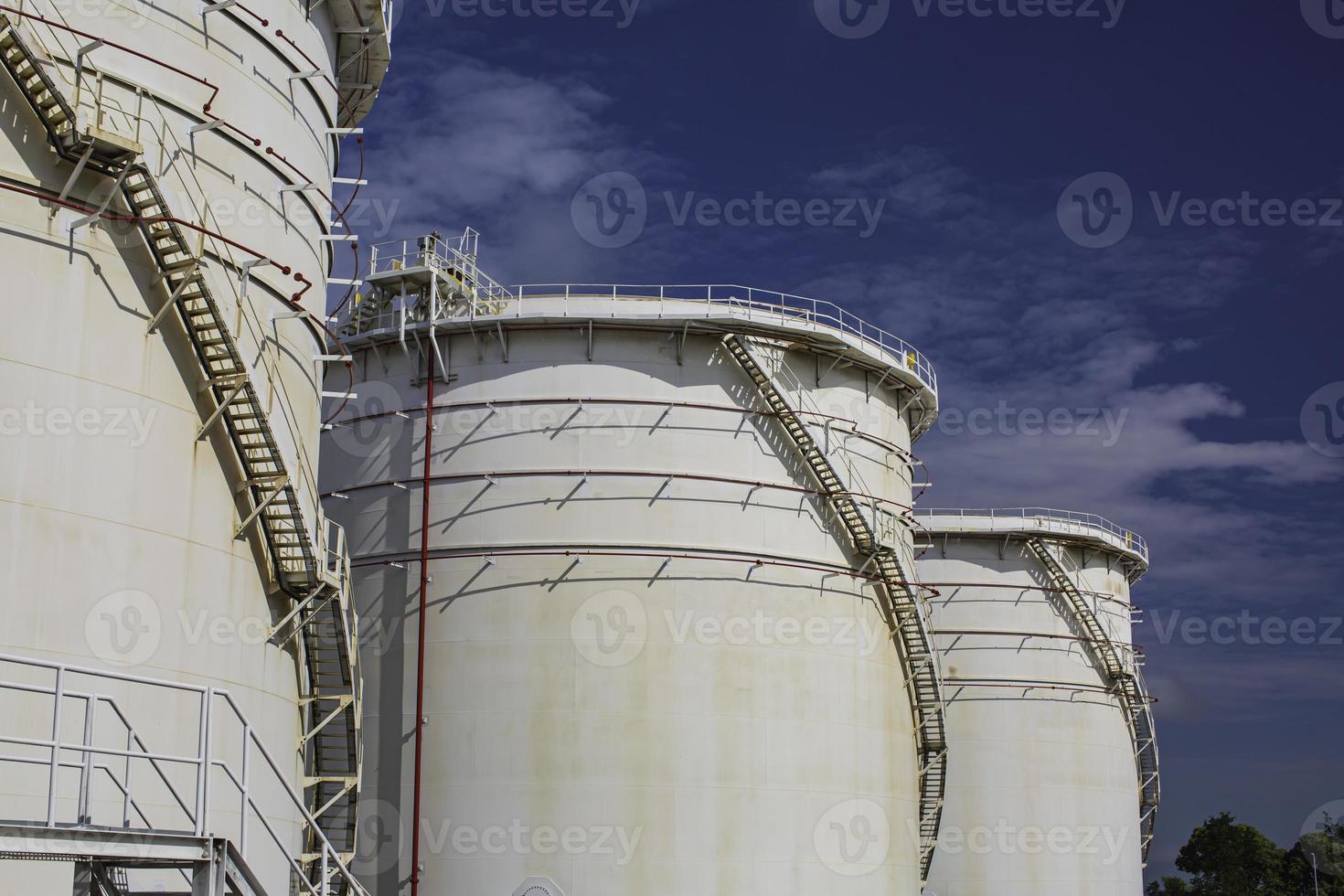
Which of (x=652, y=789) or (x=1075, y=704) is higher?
(x=1075, y=704)

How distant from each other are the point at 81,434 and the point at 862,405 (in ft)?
62.2

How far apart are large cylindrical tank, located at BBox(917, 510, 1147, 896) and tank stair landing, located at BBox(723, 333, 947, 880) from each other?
30.5ft

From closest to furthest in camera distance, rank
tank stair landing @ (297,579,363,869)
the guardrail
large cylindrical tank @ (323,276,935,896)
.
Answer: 1. the guardrail
2. tank stair landing @ (297,579,363,869)
3. large cylindrical tank @ (323,276,935,896)

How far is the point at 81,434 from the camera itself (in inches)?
627

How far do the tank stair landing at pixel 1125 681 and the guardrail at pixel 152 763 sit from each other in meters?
30.0

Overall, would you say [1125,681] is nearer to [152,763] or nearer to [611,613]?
[611,613]

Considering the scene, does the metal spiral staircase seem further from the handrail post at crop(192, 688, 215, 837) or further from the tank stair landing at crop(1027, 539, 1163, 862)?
the tank stair landing at crop(1027, 539, 1163, 862)

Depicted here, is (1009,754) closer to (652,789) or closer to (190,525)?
(652,789)

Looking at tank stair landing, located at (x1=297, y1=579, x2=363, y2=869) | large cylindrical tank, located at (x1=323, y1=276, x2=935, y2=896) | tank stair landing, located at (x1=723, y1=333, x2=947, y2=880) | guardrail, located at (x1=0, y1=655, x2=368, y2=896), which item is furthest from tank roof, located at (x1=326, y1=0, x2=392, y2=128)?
guardrail, located at (x1=0, y1=655, x2=368, y2=896)

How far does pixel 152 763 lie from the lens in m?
11.1

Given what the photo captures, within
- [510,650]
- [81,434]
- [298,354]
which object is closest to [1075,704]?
[510,650]

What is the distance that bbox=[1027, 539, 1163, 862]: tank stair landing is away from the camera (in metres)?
44.3

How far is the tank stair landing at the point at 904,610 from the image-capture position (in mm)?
29156

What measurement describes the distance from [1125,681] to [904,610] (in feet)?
59.3
